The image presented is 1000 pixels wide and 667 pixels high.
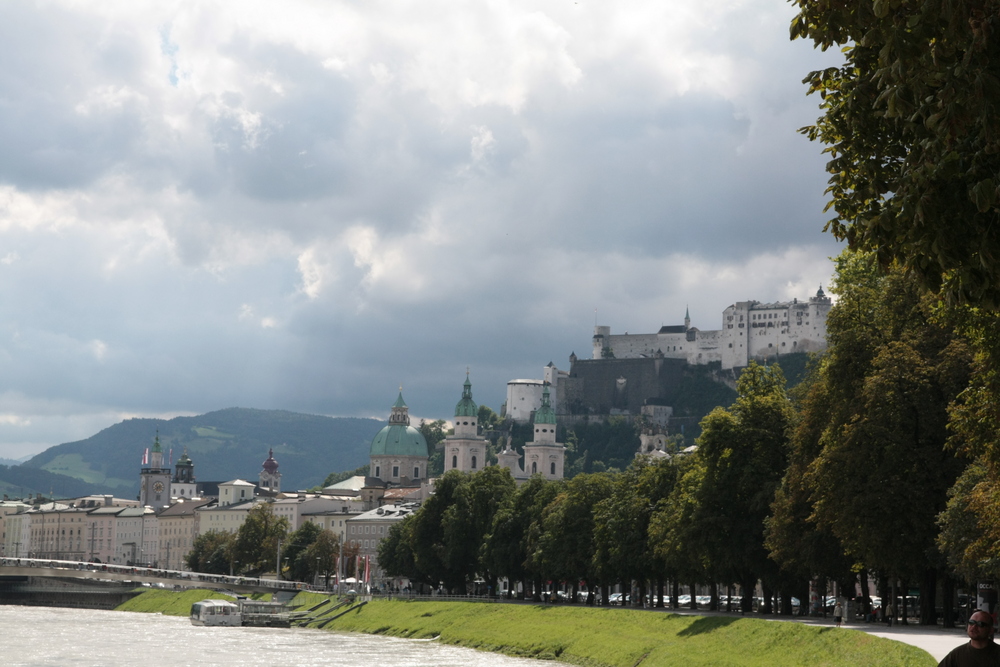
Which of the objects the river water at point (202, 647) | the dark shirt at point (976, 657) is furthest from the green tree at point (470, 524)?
the dark shirt at point (976, 657)

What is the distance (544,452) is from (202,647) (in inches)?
5222

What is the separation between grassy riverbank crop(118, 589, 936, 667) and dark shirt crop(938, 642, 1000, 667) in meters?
16.6

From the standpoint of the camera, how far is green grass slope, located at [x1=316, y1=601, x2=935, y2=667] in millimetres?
34906

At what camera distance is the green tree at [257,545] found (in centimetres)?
13050

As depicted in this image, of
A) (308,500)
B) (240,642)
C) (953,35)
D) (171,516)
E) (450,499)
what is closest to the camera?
(953,35)

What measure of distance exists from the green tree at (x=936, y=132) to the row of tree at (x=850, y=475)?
5.75 metres

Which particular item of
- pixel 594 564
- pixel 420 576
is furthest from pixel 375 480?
pixel 594 564

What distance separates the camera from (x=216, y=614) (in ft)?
290

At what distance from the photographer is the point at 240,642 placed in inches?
2625

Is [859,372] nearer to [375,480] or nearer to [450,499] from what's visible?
[450,499]

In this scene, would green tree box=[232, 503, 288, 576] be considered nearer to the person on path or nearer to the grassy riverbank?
the grassy riverbank

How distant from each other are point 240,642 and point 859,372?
124 feet

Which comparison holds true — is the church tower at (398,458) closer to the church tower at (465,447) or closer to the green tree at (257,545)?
Answer: the church tower at (465,447)

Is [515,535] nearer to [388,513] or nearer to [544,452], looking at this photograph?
[388,513]
